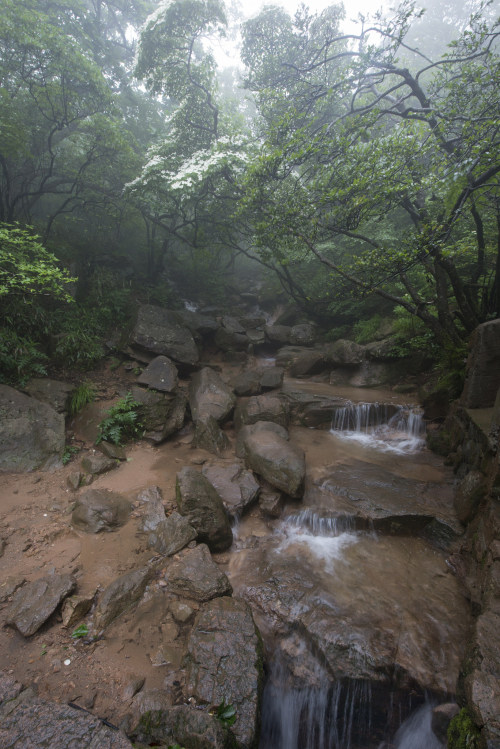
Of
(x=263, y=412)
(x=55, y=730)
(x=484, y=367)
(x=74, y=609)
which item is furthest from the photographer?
(x=263, y=412)

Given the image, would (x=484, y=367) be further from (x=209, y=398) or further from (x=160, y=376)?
(x=160, y=376)

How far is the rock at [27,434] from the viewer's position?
5.83 metres

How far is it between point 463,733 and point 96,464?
6.05 meters

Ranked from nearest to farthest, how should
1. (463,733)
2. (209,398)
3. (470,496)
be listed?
(463,733) < (470,496) < (209,398)

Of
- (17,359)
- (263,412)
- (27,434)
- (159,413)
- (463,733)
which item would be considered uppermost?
(17,359)

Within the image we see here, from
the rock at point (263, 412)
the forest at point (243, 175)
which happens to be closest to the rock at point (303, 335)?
the forest at point (243, 175)

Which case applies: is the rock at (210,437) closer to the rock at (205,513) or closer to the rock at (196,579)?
the rock at (205,513)

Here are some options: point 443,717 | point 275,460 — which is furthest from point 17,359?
point 443,717

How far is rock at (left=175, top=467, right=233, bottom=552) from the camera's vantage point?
474cm

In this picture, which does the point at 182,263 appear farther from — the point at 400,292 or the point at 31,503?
the point at 31,503

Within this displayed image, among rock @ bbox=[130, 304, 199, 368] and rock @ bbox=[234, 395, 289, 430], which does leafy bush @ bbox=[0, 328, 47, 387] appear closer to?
rock @ bbox=[130, 304, 199, 368]

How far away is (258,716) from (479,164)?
7.93m

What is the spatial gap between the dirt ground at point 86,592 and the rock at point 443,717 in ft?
8.15

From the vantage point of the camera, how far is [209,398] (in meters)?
8.34
